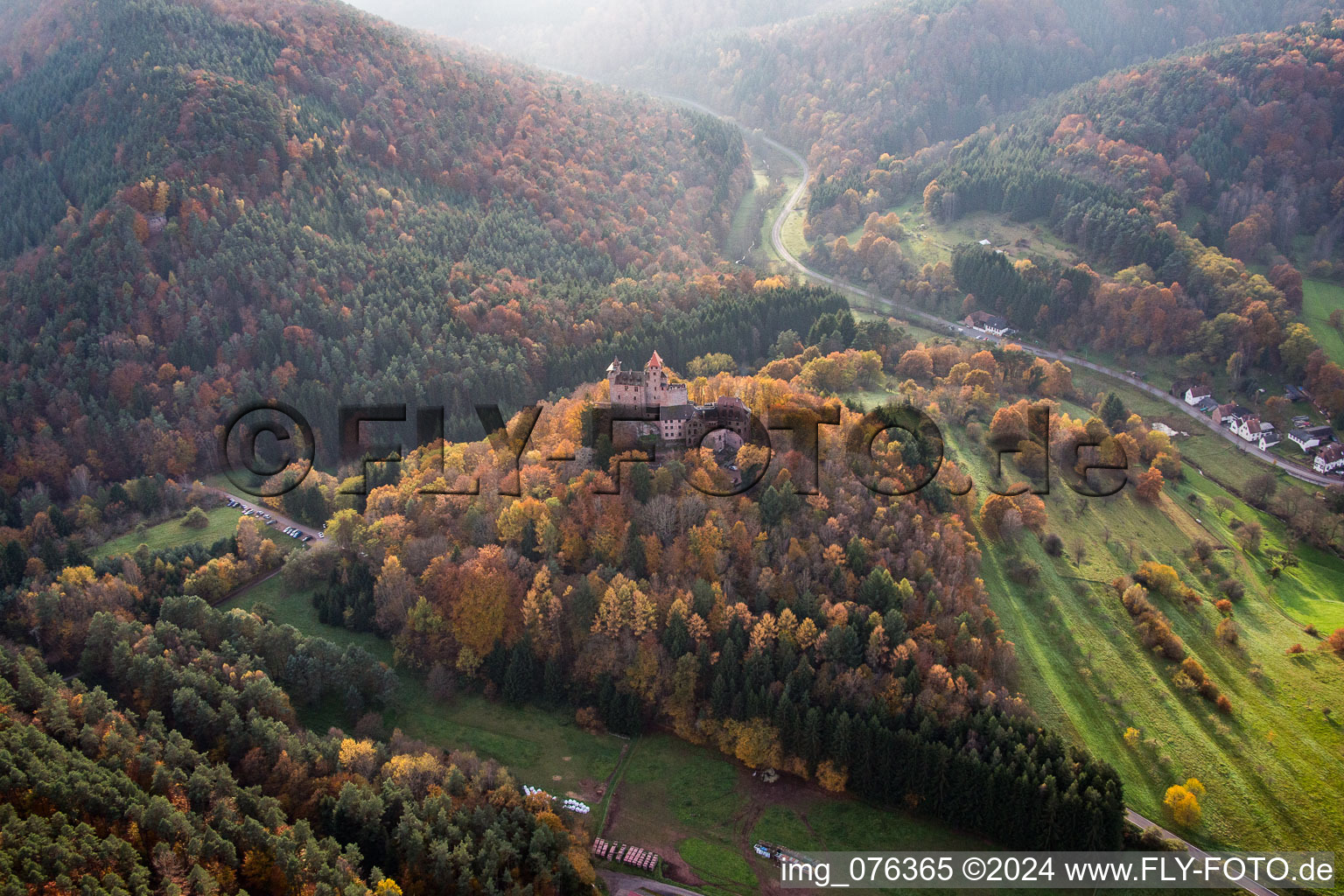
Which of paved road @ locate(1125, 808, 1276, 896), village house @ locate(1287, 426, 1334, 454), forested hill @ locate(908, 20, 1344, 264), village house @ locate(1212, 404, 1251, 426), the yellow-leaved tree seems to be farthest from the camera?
forested hill @ locate(908, 20, 1344, 264)

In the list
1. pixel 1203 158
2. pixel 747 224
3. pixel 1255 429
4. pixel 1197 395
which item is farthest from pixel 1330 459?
pixel 747 224

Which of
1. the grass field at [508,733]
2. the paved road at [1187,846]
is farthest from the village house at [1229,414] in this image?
the grass field at [508,733]

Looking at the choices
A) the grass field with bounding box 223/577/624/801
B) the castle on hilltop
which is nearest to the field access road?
the castle on hilltop

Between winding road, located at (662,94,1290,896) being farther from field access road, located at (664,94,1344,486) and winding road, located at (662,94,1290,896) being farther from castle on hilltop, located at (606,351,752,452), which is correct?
castle on hilltop, located at (606,351,752,452)

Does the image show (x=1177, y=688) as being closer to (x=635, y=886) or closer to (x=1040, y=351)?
(x=635, y=886)

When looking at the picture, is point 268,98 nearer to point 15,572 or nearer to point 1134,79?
point 15,572
